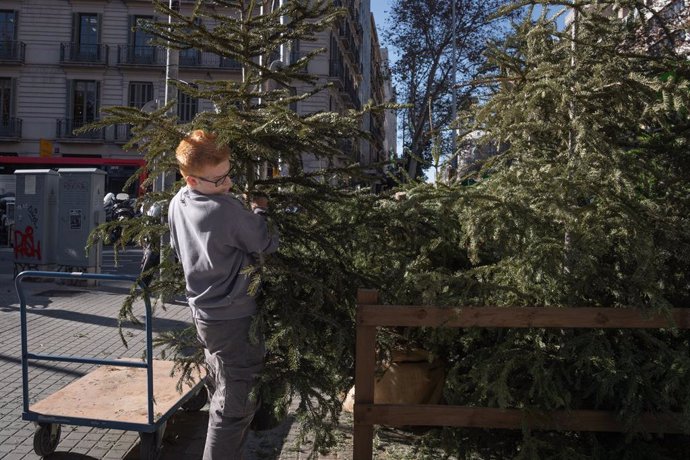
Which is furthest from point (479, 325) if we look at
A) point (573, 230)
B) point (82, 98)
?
point (82, 98)

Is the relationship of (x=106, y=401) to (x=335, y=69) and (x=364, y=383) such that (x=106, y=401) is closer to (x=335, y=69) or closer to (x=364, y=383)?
(x=364, y=383)

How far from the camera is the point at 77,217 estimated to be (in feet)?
43.1

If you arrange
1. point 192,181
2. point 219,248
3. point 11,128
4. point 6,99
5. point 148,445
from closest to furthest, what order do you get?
point 219,248 → point 192,181 → point 148,445 → point 11,128 → point 6,99

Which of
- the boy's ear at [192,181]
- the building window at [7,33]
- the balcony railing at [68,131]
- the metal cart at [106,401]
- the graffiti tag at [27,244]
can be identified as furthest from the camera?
the building window at [7,33]

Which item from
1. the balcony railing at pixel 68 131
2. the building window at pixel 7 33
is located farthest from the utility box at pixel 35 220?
the building window at pixel 7 33

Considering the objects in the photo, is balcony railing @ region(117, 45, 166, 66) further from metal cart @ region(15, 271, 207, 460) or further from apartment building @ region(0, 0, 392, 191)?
metal cart @ region(15, 271, 207, 460)

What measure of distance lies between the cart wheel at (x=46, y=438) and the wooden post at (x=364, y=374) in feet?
6.48

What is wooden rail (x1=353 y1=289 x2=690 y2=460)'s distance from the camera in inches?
134

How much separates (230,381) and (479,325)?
1.23m

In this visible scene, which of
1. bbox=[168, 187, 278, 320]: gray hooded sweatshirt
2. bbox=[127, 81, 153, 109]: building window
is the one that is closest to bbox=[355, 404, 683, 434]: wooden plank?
bbox=[168, 187, 278, 320]: gray hooded sweatshirt

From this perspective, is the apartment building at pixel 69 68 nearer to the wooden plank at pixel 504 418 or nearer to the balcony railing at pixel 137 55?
the balcony railing at pixel 137 55

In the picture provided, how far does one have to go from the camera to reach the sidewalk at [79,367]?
4527mm

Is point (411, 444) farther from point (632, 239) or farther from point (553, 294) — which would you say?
point (632, 239)

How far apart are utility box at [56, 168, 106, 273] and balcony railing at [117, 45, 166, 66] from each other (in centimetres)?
2662
